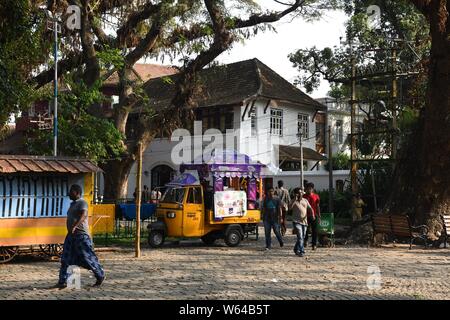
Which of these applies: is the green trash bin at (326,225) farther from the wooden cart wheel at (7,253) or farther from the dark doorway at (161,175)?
the dark doorway at (161,175)

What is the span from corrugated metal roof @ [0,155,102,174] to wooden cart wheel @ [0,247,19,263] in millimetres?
1957

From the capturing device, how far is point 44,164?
1385cm

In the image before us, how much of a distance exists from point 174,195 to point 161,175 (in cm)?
2400

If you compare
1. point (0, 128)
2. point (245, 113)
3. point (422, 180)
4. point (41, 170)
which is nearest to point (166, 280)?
point (41, 170)

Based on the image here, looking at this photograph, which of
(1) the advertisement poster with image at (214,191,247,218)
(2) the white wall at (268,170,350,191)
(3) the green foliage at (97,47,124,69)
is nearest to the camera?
(1) the advertisement poster with image at (214,191,247,218)

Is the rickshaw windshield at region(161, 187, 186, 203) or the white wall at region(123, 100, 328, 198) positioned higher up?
the white wall at region(123, 100, 328, 198)

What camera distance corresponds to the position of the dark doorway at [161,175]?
4106cm

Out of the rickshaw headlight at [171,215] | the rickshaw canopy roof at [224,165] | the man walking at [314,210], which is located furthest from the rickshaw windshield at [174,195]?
the man walking at [314,210]

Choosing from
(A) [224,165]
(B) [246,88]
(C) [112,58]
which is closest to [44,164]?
(A) [224,165]

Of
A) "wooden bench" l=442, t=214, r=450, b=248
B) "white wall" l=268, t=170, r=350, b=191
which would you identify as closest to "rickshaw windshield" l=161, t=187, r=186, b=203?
"wooden bench" l=442, t=214, r=450, b=248

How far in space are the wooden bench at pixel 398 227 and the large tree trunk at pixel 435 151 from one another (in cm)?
40

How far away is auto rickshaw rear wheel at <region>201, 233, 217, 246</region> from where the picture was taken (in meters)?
18.5

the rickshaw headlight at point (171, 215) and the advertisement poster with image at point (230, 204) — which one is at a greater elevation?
the advertisement poster with image at point (230, 204)

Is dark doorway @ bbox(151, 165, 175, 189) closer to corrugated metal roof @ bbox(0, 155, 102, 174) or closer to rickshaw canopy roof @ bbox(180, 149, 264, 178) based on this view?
rickshaw canopy roof @ bbox(180, 149, 264, 178)
